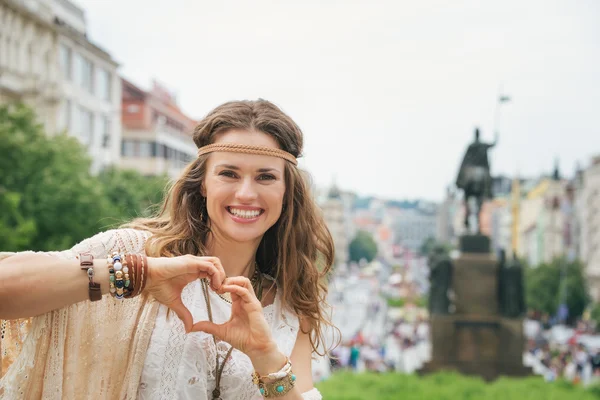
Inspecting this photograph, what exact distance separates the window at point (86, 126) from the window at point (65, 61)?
7.97ft

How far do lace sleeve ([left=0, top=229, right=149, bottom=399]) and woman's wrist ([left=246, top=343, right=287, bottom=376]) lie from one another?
1.49 ft


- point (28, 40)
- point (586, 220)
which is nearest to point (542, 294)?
point (586, 220)

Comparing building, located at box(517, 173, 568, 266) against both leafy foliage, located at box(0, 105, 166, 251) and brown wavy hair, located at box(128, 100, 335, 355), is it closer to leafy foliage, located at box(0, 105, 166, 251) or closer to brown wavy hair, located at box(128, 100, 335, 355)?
leafy foliage, located at box(0, 105, 166, 251)

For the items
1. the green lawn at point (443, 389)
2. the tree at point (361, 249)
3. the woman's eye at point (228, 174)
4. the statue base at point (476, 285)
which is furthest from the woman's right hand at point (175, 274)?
the tree at point (361, 249)

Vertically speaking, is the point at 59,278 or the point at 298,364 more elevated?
the point at 59,278

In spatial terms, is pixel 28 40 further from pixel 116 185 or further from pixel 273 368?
pixel 273 368

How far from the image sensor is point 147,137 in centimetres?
5459

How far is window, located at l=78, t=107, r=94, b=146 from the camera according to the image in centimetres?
4144

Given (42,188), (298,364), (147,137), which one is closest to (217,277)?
(298,364)

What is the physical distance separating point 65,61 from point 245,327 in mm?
38517

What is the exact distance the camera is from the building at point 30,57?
32.9 m

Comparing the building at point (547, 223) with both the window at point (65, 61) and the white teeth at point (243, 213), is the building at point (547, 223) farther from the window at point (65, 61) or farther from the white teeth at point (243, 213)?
the white teeth at point (243, 213)

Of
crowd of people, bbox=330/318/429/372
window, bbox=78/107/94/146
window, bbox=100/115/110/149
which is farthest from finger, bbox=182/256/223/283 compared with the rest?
window, bbox=100/115/110/149

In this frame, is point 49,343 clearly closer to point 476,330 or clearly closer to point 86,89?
point 476,330
